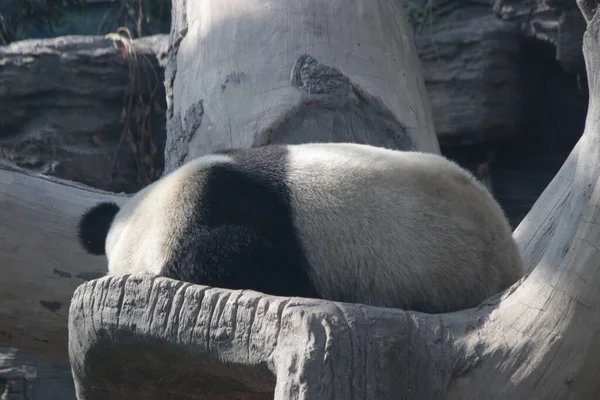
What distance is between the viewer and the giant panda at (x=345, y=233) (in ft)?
6.70

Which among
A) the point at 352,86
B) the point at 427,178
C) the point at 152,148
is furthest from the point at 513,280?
the point at 152,148

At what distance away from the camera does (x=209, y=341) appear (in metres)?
1.74

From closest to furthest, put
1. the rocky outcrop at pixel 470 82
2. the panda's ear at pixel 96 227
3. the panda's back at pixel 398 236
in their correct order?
the panda's back at pixel 398 236 < the panda's ear at pixel 96 227 < the rocky outcrop at pixel 470 82

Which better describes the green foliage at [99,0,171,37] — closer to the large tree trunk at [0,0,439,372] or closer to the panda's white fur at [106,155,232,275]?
the large tree trunk at [0,0,439,372]


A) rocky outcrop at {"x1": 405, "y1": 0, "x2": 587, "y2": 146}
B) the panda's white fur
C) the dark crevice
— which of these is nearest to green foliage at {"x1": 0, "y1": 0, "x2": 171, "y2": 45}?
rocky outcrop at {"x1": 405, "y1": 0, "x2": 587, "y2": 146}

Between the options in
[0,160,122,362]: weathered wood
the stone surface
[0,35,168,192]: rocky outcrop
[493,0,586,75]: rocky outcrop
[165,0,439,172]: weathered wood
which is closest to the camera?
[0,160,122,362]: weathered wood

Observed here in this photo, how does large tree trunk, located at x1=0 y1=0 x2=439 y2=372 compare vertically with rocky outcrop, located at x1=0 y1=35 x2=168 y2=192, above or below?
above

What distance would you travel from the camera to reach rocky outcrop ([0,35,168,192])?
5195 millimetres

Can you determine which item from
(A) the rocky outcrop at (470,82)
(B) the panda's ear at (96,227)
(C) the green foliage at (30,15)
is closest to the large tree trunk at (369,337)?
(B) the panda's ear at (96,227)

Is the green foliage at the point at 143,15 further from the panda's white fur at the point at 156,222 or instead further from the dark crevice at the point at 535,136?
the panda's white fur at the point at 156,222

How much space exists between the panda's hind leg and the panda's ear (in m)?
0.58

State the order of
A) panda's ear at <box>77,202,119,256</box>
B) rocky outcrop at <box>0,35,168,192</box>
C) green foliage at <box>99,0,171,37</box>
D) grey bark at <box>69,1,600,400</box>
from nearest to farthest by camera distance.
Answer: grey bark at <box>69,1,600,400</box>
panda's ear at <box>77,202,119,256</box>
rocky outcrop at <box>0,35,168,192</box>
green foliage at <box>99,0,171,37</box>

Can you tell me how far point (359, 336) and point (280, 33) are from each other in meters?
1.87

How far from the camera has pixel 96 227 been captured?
263 centimetres
